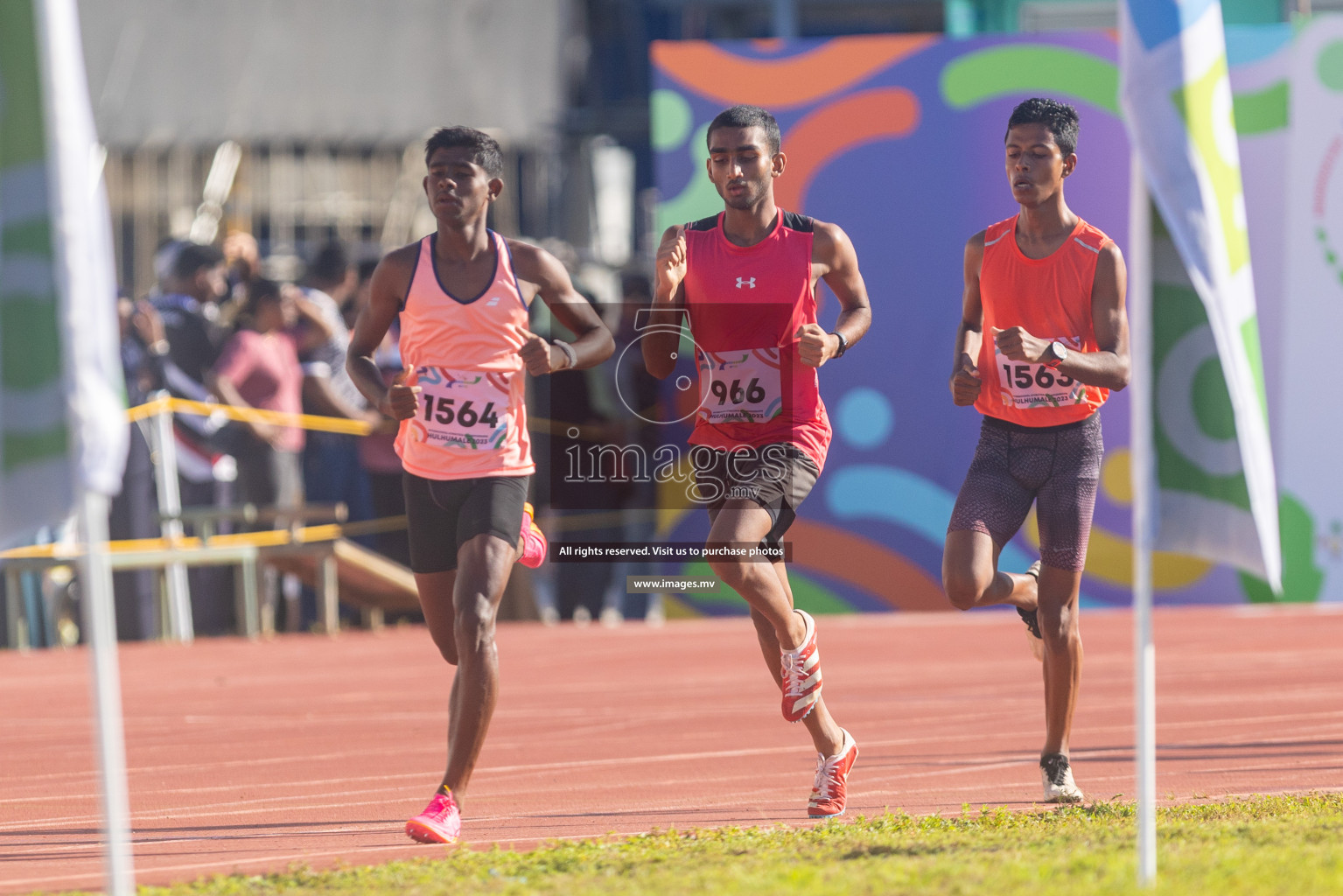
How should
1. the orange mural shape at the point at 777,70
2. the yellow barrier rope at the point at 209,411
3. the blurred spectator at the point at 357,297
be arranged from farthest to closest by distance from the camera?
the blurred spectator at the point at 357,297
the orange mural shape at the point at 777,70
the yellow barrier rope at the point at 209,411

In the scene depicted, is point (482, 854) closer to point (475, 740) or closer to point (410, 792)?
point (475, 740)

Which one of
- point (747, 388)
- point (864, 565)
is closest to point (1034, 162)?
point (747, 388)

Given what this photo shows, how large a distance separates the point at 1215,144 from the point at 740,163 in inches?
78.4

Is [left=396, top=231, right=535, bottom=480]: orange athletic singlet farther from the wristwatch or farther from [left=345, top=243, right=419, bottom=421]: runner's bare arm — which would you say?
the wristwatch

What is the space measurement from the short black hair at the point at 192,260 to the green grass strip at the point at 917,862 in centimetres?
861

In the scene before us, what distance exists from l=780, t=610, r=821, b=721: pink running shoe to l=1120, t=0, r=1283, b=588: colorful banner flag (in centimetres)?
183

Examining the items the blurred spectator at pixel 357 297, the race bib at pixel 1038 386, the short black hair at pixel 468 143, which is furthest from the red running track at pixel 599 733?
the blurred spectator at pixel 357 297

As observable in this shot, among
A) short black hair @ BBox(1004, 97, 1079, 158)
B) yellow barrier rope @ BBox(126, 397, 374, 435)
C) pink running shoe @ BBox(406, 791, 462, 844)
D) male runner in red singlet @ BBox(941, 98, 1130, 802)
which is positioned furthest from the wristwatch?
yellow barrier rope @ BBox(126, 397, 374, 435)

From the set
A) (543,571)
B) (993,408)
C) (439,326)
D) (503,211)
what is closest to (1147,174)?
(993,408)

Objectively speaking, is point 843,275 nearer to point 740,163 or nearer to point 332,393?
point 740,163

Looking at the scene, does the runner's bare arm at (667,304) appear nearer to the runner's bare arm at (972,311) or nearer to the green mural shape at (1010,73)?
the runner's bare arm at (972,311)

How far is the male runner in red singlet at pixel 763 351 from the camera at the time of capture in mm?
6504

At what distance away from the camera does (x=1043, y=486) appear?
6727 millimetres

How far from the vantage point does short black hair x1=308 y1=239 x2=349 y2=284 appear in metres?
14.4
